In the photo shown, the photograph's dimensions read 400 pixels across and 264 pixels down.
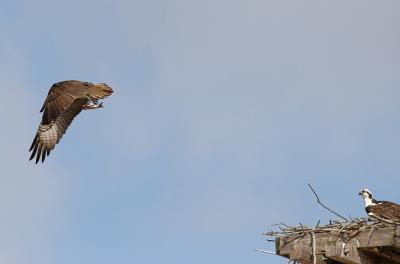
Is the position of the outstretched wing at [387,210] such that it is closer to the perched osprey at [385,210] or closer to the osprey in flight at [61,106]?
the perched osprey at [385,210]

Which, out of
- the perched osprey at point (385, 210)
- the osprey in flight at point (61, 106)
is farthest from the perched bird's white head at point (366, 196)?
the osprey in flight at point (61, 106)

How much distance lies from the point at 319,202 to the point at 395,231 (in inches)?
47.6

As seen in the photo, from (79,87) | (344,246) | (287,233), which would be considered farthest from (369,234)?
(79,87)

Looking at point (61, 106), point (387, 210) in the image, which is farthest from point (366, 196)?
point (61, 106)

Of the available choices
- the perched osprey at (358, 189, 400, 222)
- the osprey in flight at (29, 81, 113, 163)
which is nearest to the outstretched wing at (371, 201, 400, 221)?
the perched osprey at (358, 189, 400, 222)

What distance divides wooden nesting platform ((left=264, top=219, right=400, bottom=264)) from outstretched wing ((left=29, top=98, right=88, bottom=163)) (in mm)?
6906

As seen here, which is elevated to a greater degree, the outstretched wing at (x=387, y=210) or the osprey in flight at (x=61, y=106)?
the osprey in flight at (x=61, y=106)

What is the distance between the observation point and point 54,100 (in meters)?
14.1

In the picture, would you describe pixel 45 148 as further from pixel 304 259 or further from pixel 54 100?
pixel 304 259

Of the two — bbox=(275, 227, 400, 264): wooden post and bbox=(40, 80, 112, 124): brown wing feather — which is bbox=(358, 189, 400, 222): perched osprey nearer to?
bbox=(275, 227, 400, 264): wooden post

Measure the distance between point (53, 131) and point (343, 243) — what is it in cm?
780

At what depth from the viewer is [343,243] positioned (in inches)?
307

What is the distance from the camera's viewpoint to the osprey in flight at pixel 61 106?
13.9 metres

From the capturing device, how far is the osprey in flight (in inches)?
548
